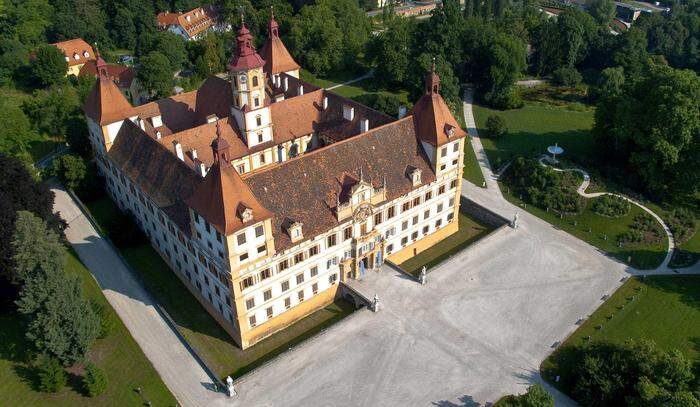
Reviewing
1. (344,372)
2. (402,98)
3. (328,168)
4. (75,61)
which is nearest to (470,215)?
(328,168)

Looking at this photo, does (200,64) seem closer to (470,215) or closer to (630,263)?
(470,215)

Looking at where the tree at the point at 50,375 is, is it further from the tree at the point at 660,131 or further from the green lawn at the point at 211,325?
the tree at the point at 660,131

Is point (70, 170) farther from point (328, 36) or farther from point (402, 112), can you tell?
point (328, 36)

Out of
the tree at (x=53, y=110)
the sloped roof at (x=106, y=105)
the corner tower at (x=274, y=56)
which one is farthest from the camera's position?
the tree at (x=53, y=110)

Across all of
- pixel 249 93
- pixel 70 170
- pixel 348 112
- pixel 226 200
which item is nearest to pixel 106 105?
pixel 70 170

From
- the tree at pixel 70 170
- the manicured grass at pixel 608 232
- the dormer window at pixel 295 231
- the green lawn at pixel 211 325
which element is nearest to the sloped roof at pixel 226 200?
the dormer window at pixel 295 231
